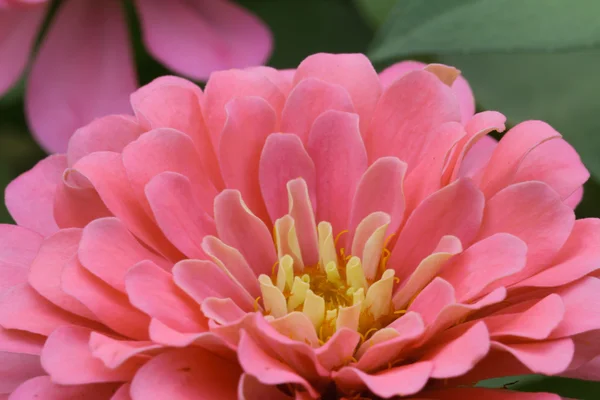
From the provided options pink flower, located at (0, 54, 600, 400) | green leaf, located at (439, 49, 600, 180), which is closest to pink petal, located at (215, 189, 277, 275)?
pink flower, located at (0, 54, 600, 400)

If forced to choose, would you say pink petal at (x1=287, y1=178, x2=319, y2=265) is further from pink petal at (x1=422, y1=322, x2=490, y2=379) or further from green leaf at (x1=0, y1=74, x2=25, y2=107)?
green leaf at (x1=0, y1=74, x2=25, y2=107)

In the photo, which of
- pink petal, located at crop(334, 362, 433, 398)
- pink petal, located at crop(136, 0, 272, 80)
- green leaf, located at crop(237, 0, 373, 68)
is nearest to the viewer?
pink petal, located at crop(334, 362, 433, 398)

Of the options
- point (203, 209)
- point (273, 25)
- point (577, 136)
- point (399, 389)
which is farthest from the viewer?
point (273, 25)

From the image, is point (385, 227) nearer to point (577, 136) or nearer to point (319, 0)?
point (577, 136)

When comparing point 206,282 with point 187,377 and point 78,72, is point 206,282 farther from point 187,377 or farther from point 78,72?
point 78,72

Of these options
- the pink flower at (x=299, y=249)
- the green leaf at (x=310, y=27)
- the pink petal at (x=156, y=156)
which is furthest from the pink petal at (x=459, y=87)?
the green leaf at (x=310, y=27)

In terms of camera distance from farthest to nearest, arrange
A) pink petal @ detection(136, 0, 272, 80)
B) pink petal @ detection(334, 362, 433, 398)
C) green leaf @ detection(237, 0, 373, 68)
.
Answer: green leaf @ detection(237, 0, 373, 68) < pink petal @ detection(136, 0, 272, 80) < pink petal @ detection(334, 362, 433, 398)

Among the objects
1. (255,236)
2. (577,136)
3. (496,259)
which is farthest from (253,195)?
(577,136)

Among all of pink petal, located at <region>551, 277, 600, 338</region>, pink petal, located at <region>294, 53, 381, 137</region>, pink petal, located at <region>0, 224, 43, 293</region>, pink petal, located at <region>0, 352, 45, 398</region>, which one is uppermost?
pink petal, located at <region>294, 53, 381, 137</region>

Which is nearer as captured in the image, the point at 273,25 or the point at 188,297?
the point at 188,297
